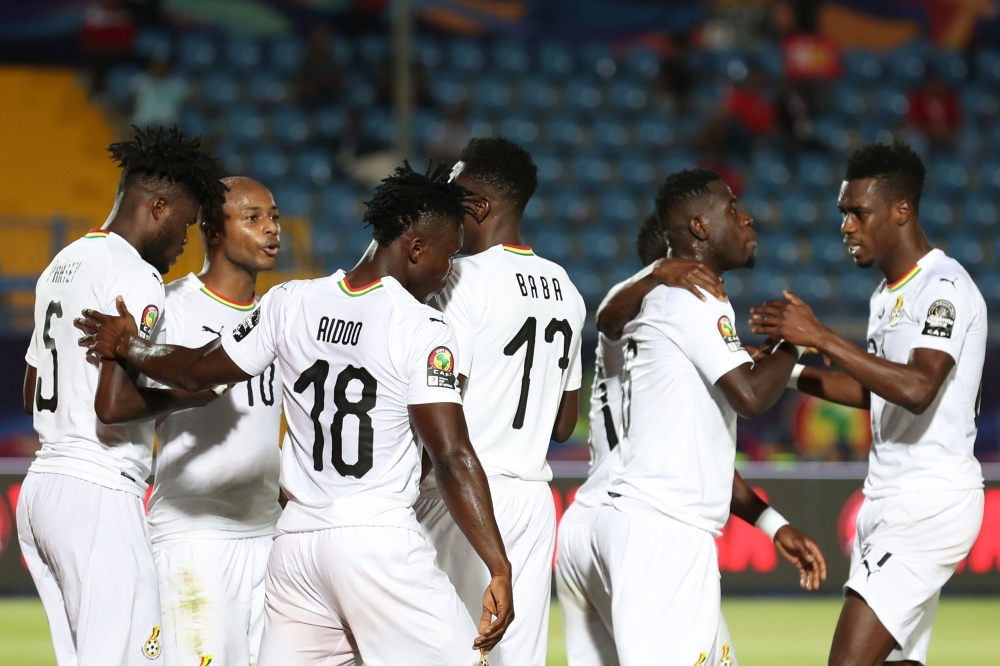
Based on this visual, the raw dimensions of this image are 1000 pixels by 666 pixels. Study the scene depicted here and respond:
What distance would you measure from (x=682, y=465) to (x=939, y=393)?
1.39 m

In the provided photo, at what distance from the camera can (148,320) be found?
15.8 ft

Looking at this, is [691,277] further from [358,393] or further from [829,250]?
[829,250]

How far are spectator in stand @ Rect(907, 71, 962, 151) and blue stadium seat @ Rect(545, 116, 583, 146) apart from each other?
16.3 feet

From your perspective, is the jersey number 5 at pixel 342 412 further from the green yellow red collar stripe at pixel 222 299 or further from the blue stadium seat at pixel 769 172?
the blue stadium seat at pixel 769 172

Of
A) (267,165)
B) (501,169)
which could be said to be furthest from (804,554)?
(267,165)

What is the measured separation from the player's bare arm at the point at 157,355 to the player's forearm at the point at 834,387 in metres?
2.76

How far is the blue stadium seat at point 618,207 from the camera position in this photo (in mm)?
17391

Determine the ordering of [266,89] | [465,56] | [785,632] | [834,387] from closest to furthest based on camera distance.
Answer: [834,387]
[785,632]
[266,89]
[465,56]

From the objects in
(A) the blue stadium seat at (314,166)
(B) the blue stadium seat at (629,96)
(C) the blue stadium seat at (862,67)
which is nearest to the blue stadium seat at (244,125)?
(A) the blue stadium seat at (314,166)

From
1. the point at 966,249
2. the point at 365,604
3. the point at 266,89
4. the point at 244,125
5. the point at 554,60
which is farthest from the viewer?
the point at 554,60

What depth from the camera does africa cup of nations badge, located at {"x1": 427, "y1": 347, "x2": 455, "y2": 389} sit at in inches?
168

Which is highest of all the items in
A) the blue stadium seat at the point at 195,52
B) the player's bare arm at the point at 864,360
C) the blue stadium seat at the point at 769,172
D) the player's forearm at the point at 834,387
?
the blue stadium seat at the point at 195,52

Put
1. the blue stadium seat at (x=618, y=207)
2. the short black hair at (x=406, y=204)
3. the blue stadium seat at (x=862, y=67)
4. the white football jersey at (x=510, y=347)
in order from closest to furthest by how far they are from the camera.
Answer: the short black hair at (x=406, y=204)
the white football jersey at (x=510, y=347)
the blue stadium seat at (x=618, y=207)
the blue stadium seat at (x=862, y=67)

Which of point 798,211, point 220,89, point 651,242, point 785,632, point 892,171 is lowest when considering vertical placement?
point 785,632
